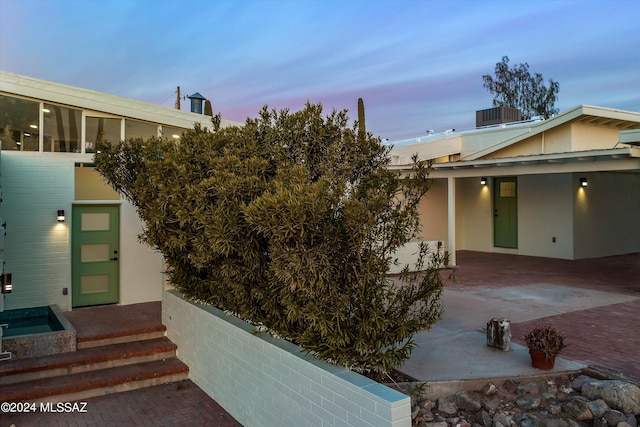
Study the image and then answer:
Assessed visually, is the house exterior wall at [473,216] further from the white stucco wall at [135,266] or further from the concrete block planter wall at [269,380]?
the concrete block planter wall at [269,380]

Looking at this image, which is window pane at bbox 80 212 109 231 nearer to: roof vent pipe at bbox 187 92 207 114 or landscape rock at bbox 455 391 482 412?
roof vent pipe at bbox 187 92 207 114

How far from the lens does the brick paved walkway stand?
441 cm

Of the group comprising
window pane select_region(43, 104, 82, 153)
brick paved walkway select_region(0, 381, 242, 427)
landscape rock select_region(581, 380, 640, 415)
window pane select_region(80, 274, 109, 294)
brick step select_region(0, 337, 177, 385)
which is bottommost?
brick paved walkway select_region(0, 381, 242, 427)

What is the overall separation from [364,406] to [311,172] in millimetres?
1960

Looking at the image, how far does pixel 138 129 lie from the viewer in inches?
318

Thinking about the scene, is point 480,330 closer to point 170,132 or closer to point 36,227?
point 170,132

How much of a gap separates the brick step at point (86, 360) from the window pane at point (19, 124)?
12.1ft

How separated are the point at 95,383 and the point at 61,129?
447 cm

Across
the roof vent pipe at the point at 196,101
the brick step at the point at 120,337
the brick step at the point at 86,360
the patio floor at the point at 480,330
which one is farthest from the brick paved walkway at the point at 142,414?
the roof vent pipe at the point at 196,101

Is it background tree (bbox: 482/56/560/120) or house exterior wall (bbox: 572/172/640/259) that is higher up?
background tree (bbox: 482/56/560/120)

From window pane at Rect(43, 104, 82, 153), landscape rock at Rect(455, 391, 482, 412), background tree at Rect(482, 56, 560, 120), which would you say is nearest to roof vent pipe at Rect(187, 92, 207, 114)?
window pane at Rect(43, 104, 82, 153)

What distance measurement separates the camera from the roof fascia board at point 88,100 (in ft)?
23.0

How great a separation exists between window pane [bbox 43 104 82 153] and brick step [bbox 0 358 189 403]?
400 cm

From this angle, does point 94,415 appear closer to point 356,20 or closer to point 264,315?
point 264,315
